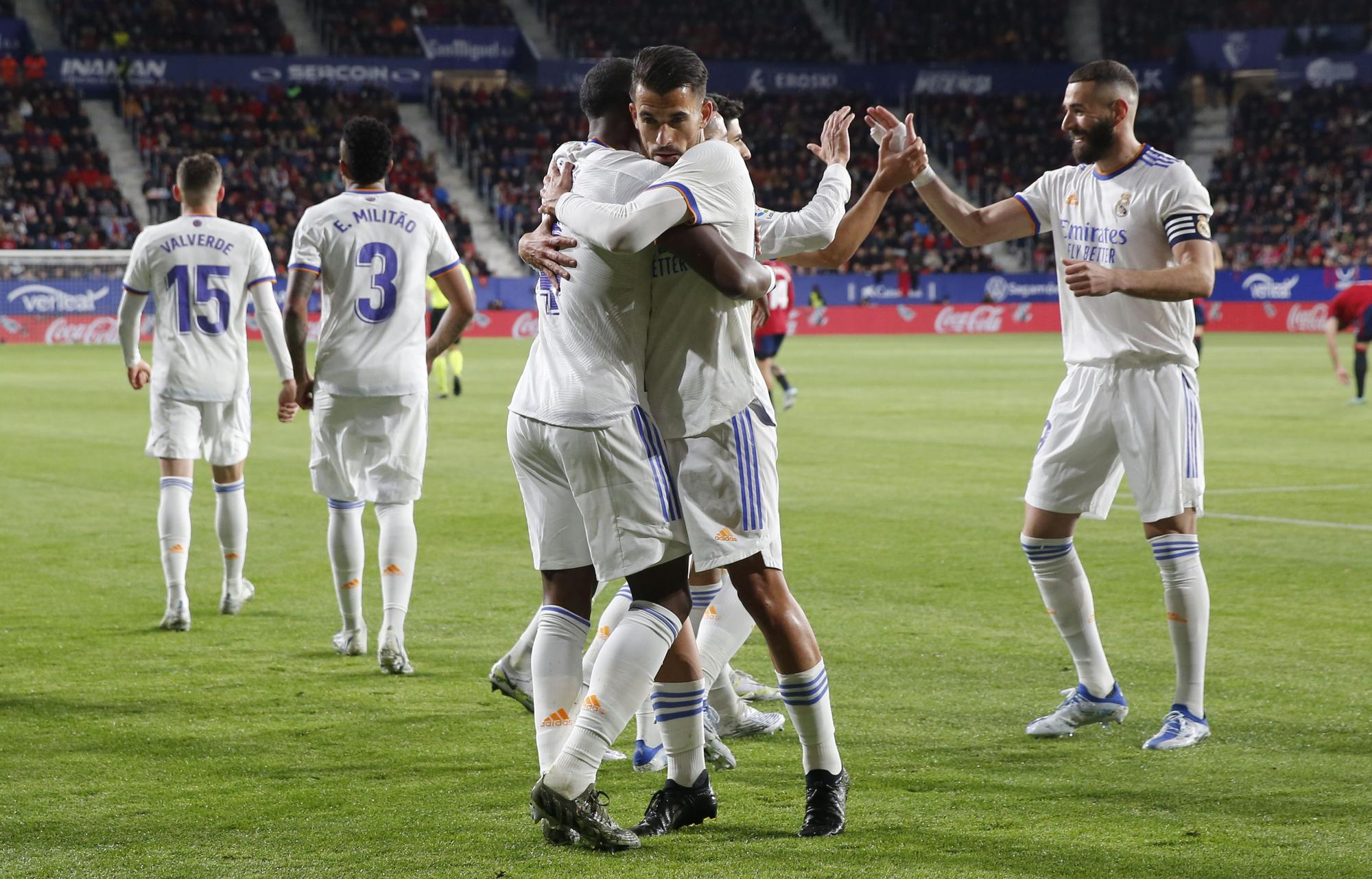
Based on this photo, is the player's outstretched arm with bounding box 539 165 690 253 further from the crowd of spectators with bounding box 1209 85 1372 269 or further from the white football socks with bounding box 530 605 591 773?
the crowd of spectators with bounding box 1209 85 1372 269

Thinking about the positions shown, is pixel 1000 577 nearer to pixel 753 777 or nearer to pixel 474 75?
pixel 753 777

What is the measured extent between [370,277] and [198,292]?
1523mm

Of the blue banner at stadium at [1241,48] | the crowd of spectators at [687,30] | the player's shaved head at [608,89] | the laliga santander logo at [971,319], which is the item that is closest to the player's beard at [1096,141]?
the player's shaved head at [608,89]

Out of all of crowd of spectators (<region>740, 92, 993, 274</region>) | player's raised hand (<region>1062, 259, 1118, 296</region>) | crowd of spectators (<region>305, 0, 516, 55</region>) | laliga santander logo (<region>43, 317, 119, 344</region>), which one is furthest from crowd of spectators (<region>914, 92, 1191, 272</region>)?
player's raised hand (<region>1062, 259, 1118, 296</region>)

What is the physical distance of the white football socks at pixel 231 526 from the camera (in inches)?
300

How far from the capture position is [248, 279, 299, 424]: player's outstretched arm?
Answer: 6664 mm

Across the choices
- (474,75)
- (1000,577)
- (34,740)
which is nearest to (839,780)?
(34,740)

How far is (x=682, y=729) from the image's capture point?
4.18m

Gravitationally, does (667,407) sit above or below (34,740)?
above

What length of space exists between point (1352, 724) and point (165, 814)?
378 centimetres

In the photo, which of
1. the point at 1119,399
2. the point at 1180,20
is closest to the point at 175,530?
the point at 1119,399

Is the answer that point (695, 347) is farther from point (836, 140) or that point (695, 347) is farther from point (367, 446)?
point (367, 446)

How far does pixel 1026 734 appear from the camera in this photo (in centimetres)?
522

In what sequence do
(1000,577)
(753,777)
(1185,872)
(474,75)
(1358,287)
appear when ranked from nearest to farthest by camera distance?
(1185,872) → (753,777) → (1000,577) → (1358,287) → (474,75)
